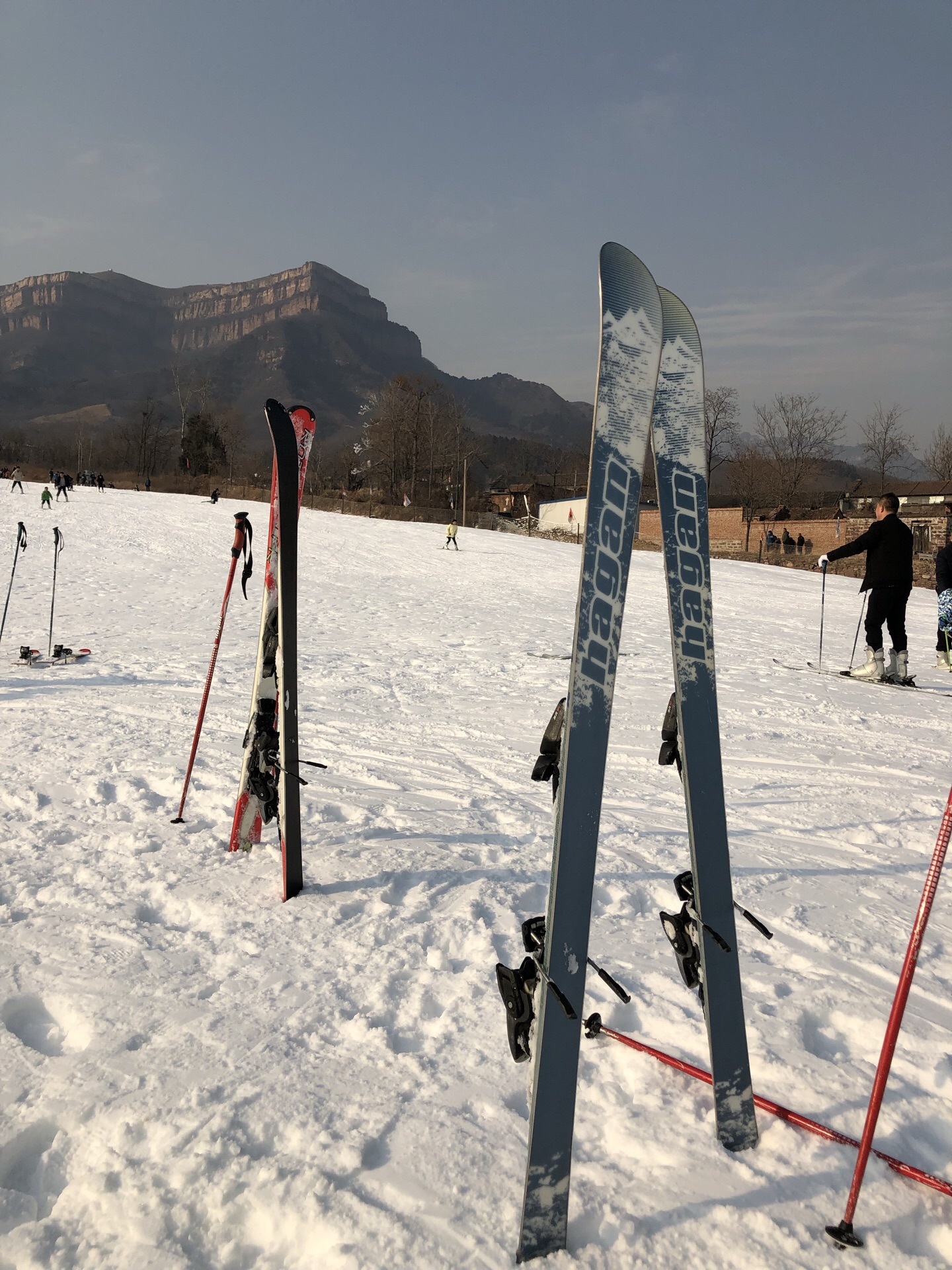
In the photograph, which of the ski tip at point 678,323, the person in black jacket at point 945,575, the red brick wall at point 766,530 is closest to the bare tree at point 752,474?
the red brick wall at point 766,530

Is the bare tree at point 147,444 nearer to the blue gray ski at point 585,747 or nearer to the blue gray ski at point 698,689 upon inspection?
the blue gray ski at point 698,689

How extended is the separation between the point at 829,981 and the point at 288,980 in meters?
2.06

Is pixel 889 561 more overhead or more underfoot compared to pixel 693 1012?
more overhead

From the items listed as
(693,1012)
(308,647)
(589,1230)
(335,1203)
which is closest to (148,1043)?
(335,1203)

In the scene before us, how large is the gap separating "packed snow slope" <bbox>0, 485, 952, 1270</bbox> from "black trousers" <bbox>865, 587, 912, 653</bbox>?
63.7 inches

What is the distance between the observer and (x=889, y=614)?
333 inches

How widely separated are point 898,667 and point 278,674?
25.1 ft

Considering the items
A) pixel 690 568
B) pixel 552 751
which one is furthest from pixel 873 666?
pixel 552 751

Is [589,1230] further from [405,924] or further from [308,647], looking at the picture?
[308,647]

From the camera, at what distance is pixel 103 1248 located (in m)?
1.84

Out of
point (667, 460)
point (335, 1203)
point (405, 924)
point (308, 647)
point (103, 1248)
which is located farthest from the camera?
point (308, 647)

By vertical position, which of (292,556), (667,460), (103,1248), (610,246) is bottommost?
(103,1248)

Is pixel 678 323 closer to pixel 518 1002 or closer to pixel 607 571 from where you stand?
pixel 607 571

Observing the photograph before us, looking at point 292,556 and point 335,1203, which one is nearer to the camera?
point 335,1203
